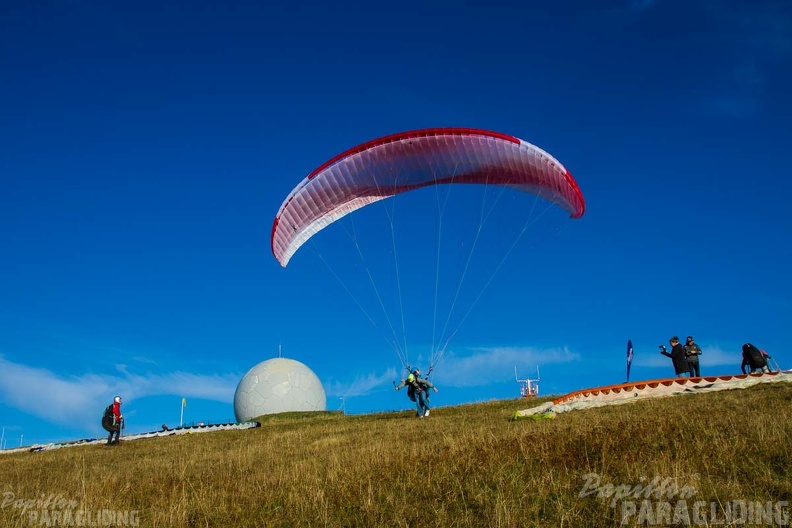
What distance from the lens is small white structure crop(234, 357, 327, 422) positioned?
40875mm

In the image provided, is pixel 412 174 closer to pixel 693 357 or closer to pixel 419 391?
pixel 419 391

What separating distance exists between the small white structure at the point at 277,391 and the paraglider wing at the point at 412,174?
22.9m

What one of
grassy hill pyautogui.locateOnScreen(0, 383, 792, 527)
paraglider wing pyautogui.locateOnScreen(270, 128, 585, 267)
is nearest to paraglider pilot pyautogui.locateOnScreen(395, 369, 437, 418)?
paraglider wing pyautogui.locateOnScreen(270, 128, 585, 267)

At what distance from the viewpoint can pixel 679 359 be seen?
778 inches

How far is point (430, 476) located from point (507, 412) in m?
12.0

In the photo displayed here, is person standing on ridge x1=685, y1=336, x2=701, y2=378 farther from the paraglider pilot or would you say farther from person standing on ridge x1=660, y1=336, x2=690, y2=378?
the paraglider pilot

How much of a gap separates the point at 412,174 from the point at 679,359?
39.2 feet

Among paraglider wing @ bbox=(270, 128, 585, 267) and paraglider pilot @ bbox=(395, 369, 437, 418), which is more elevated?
paraglider wing @ bbox=(270, 128, 585, 267)

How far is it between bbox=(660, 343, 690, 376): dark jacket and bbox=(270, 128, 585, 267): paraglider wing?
636 cm

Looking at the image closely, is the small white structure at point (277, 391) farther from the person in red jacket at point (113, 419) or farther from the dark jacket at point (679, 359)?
the dark jacket at point (679, 359)

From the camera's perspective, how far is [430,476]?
6.46 meters

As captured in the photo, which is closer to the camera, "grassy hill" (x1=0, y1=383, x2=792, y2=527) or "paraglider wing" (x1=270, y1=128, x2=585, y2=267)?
"grassy hill" (x1=0, y1=383, x2=792, y2=527)

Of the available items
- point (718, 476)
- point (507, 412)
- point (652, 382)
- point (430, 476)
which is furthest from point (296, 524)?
point (652, 382)

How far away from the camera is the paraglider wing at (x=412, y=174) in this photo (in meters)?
18.0
